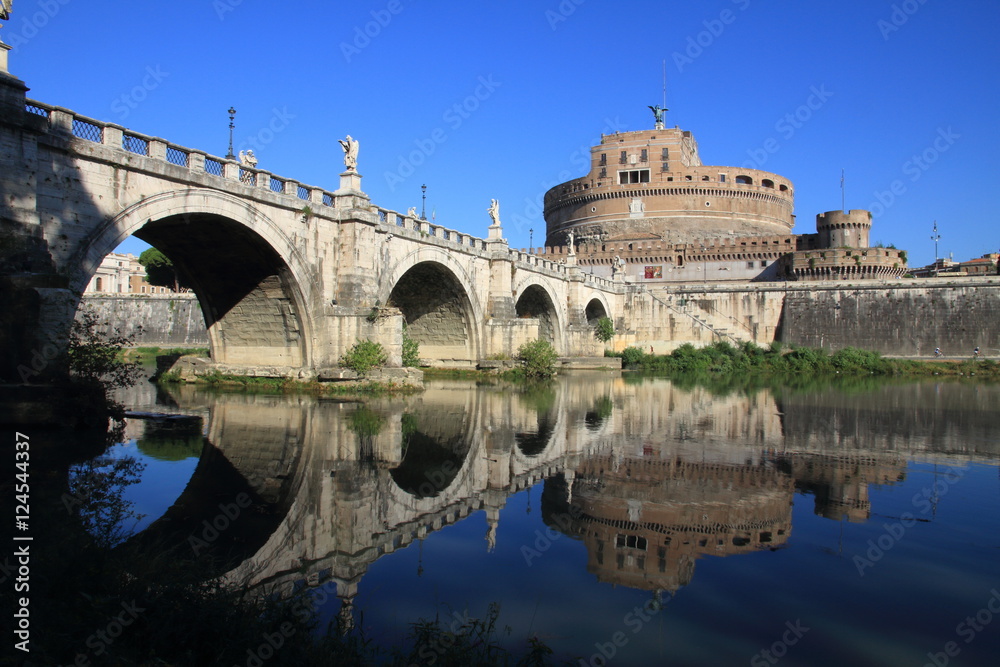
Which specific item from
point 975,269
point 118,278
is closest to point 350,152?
point 975,269

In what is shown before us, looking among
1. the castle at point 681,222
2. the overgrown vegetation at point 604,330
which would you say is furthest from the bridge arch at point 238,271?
the castle at point 681,222

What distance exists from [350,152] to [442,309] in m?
11.7

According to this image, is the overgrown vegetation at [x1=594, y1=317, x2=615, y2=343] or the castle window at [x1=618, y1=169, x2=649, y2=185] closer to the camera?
the overgrown vegetation at [x1=594, y1=317, x2=615, y2=343]

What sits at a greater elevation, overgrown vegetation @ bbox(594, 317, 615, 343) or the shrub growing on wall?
overgrown vegetation @ bbox(594, 317, 615, 343)

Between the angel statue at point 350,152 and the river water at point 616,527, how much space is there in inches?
457

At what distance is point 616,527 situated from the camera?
8164 mm

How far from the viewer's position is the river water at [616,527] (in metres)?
5.52

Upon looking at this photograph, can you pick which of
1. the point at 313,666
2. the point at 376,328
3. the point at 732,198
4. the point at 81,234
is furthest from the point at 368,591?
the point at 732,198

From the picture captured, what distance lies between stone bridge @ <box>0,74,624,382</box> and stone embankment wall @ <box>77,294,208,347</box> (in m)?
27.2

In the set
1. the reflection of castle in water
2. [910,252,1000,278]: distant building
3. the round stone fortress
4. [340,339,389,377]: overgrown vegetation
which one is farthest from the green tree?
[910,252,1000,278]: distant building

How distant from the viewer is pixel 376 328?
80.0 ft

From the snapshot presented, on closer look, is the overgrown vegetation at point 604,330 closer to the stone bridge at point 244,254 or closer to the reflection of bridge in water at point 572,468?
the stone bridge at point 244,254

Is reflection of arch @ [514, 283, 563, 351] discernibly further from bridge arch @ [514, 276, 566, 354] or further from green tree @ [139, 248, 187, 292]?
green tree @ [139, 248, 187, 292]

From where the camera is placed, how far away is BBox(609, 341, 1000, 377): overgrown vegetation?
Result: 4343 cm
